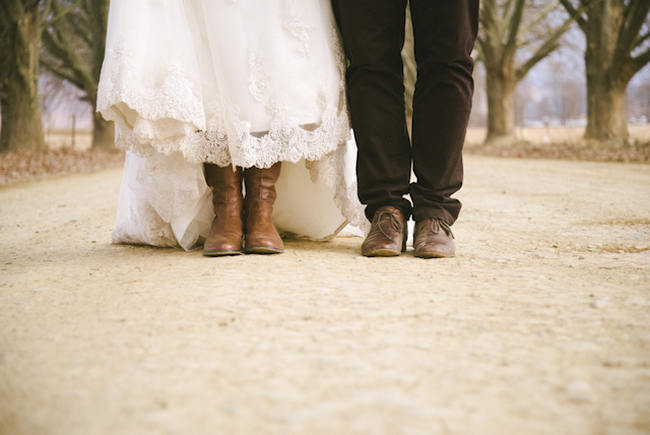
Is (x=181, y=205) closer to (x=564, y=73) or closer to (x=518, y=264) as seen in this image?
(x=518, y=264)

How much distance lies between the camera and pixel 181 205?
7.61 ft

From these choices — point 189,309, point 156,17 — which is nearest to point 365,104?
point 156,17

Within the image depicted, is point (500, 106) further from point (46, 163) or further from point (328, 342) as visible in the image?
point (328, 342)

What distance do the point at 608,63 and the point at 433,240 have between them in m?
11.3

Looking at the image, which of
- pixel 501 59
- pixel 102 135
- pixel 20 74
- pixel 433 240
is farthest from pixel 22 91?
pixel 501 59

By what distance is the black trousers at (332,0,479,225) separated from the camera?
80.6 inches

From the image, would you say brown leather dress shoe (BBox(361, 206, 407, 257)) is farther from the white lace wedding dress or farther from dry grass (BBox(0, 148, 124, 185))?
dry grass (BBox(0, 148, 124, 185))

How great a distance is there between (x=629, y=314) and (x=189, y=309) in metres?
1.04

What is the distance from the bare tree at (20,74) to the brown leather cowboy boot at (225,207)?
8.55 m

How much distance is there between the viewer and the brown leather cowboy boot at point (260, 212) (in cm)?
216

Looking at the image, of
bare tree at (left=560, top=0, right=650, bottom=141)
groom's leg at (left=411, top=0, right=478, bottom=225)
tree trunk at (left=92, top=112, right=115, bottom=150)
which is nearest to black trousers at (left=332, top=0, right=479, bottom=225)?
groom's leg at (left=411, top=0, right=478, bottom=225)

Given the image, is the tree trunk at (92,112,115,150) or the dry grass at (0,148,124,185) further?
the tree trunk at (92,112,115,150)

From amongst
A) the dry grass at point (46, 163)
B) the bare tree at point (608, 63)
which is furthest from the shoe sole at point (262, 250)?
the bare tree at point (608, 63)

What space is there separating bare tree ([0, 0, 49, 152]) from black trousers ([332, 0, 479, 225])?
8.81 meters
